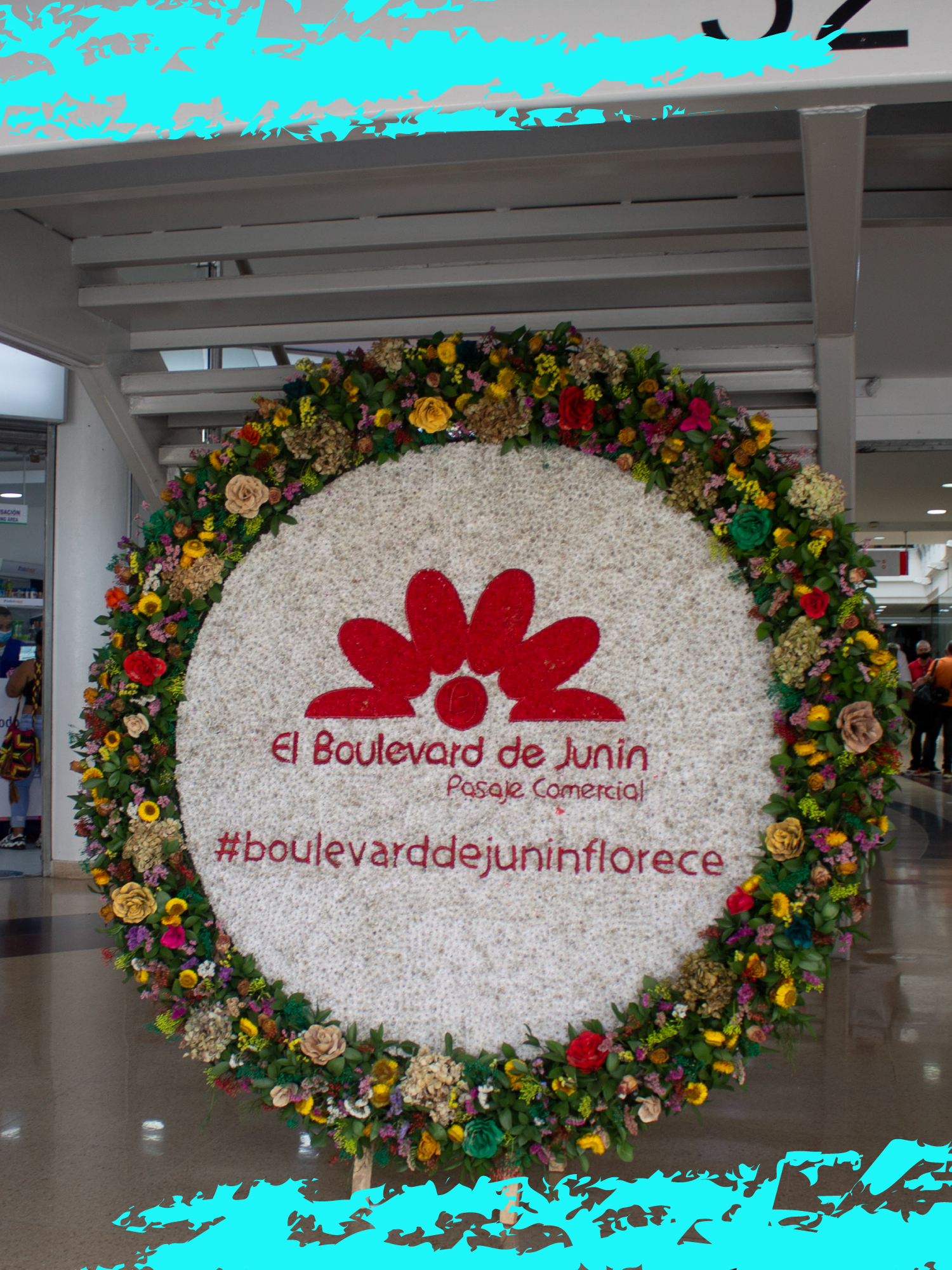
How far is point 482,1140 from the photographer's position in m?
2.61

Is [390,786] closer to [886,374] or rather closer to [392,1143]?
[392,1143]

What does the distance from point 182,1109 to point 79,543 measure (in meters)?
4.42

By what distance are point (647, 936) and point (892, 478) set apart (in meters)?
6.88

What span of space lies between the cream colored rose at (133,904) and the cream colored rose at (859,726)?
1935mm

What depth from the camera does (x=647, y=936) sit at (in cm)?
277

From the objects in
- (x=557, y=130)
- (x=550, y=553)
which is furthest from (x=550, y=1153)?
(x=557, y=130)

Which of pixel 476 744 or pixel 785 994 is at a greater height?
pixel 476 744

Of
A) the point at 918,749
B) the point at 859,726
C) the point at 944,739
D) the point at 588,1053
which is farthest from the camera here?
the point at 918,749

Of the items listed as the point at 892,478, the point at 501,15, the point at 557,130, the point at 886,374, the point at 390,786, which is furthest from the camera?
the point at 892,478

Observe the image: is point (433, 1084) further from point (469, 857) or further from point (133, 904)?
point (133, 904)

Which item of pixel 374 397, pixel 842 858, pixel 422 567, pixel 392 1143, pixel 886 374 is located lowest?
pixel 392 1143

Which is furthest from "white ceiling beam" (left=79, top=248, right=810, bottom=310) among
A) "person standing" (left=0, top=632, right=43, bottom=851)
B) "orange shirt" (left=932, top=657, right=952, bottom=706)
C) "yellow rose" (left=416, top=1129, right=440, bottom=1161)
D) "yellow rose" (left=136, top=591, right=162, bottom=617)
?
"orange shirt" (left=932, top=657, right=952, bottom=706)

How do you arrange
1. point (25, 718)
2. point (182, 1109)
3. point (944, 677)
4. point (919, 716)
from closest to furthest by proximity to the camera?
point (182, 1109)
point (25, 718)
point (944, 677)
point (919, 716)
